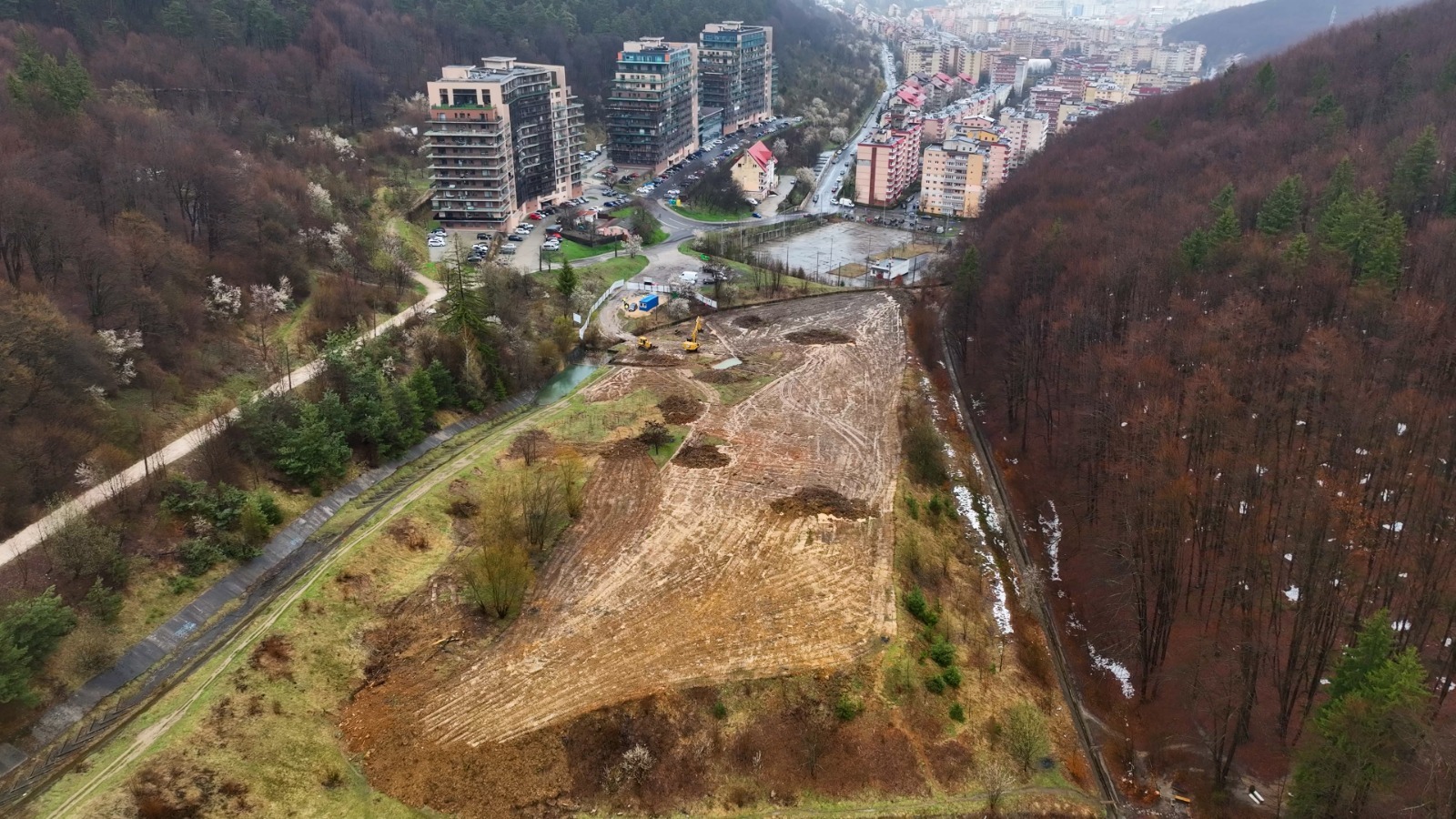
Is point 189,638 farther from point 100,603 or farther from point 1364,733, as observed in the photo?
point 1364,733

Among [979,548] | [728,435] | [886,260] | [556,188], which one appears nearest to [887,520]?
[979,548]

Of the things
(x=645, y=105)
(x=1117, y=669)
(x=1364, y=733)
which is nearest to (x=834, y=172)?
(x=645, y=105)

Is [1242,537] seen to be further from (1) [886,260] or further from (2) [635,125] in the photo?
(2) [635,125]

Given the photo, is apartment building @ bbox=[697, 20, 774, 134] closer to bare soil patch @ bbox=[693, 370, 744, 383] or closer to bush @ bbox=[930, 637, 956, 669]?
bare soil patch @ bbox=[693, 370, 744, 383]

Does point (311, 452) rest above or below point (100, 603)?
above

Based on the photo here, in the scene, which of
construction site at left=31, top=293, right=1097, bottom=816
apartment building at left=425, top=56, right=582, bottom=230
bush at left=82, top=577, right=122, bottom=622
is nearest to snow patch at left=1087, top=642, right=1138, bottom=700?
construction site at left=31, top=293, right=1097, bottom=816
